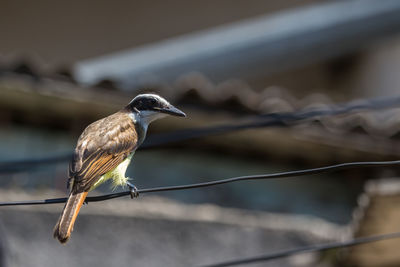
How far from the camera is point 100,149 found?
4.89 meters

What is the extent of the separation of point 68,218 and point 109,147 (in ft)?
2.13

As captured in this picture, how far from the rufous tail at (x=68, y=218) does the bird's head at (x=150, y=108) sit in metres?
0.72

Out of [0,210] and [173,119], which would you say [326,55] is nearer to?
[173,119]

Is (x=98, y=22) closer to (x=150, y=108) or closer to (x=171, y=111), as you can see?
(x=150, y=108)

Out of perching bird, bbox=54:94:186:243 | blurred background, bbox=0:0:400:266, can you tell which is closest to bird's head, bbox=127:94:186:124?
perching bird, bbox=54:94:186:243

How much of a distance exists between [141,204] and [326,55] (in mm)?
6092

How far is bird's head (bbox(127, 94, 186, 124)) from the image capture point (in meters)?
4.93

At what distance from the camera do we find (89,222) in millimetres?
8016

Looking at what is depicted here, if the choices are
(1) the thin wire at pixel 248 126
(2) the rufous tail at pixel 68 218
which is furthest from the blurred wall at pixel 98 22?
(2) the rufous tail at pixel 68 218

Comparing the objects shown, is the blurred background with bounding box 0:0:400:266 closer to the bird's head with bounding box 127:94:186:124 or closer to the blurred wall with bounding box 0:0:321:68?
the bird's head with bounding box 127:94:186:124

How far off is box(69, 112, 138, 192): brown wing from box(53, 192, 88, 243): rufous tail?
0.05m

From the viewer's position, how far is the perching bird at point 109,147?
4.65 m

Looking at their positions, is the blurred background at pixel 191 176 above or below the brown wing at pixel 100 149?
above

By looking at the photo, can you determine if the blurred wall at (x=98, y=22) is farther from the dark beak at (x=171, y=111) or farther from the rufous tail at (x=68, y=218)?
the rufous tail at (x=68, y=218)
